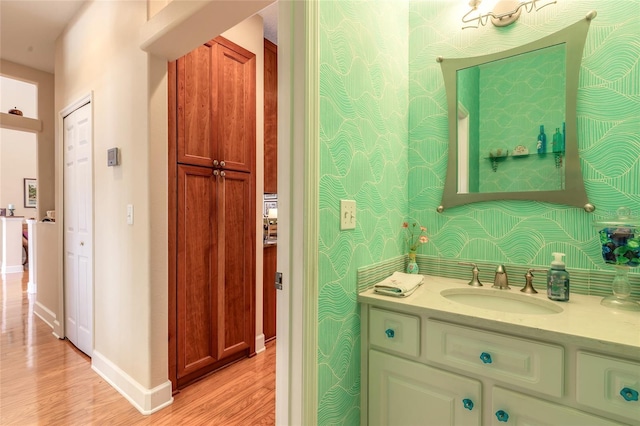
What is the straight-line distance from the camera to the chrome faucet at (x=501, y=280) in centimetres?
134

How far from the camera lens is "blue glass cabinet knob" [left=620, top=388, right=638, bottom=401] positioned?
794mm

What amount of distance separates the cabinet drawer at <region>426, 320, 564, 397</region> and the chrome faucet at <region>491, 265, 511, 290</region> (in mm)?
424

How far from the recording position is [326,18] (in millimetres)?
1081

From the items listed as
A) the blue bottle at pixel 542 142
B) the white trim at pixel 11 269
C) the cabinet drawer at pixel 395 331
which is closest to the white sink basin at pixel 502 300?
the cabinet drawer at pixel 395 331

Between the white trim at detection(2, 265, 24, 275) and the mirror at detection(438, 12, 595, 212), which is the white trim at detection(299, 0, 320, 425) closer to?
the mirror at detection(438, 12, 595, 212)

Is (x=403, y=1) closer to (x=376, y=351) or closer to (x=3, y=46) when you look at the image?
(x=376, y=351)

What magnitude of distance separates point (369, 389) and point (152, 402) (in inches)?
54.0

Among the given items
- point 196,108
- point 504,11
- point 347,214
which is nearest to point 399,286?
point 347,214

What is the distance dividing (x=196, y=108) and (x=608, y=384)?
2.41m

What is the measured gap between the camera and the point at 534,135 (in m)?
1.38

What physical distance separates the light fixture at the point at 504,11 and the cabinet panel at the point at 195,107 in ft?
5.55

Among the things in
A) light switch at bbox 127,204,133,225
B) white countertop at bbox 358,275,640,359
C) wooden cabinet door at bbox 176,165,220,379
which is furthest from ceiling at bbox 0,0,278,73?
white countertop at bbox 358,275,640,359

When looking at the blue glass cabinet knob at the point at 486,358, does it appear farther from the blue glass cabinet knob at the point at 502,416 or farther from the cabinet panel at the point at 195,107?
the cabinet panel at the point at 195,107

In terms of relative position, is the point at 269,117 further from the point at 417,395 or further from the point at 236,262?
the point at 417,395
